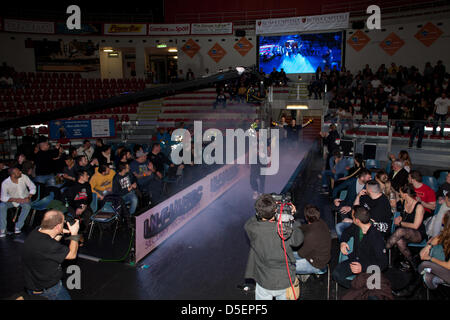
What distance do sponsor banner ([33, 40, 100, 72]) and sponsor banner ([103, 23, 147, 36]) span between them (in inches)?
71.0

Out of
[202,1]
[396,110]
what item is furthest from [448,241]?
[202,1]

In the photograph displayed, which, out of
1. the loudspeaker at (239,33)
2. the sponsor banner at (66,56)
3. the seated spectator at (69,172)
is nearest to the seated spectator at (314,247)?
the seated spectator at (69,172)

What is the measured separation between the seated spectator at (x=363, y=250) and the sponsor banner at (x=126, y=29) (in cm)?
2299

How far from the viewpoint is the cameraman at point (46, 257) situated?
3092 mm

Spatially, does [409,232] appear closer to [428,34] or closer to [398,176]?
[398,176]

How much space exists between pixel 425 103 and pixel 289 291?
13815mm

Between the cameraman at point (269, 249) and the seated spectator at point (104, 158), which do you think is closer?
the cameraman at point (269, 249)

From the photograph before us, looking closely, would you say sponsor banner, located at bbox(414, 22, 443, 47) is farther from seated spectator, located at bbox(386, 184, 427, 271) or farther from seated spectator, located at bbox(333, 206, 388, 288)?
seated spectator, located at bbox(333, 206, 388, 288)

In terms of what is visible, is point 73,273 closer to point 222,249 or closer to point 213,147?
point 222,249

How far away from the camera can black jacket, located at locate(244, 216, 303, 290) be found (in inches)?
118

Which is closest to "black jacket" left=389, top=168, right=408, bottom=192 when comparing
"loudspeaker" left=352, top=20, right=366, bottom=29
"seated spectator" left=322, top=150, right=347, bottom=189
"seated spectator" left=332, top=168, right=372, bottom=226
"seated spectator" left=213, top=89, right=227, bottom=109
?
"seated spectator" left=332, top=168, right=372, bottom=226

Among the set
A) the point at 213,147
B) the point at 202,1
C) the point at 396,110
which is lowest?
the point at 213,147

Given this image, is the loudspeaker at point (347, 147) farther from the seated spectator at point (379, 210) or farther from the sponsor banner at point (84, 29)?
the sponsor banner at point (84, 29)
